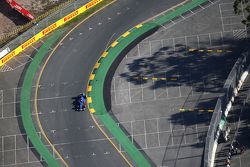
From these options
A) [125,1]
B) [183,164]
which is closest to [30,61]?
[125,1]

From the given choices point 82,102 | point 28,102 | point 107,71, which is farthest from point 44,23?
point 82,102

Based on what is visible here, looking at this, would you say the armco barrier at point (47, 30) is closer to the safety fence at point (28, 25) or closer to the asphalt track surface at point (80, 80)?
the safety fence at point (28, 25)

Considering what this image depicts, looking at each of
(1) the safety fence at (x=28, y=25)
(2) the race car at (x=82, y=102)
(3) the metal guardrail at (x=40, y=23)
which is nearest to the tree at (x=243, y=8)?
(3) the metal guardrail at (x=40, y=23)

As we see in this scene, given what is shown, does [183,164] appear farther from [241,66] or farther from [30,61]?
[30,61]

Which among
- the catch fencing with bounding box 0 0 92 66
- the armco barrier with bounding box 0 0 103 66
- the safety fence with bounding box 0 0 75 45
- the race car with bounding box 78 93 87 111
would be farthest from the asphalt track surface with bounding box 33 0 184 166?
the safety fence with bounding box 0 0 75 45

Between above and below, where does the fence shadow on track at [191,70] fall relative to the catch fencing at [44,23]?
below

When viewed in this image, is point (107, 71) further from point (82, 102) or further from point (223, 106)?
point (223, 106)
